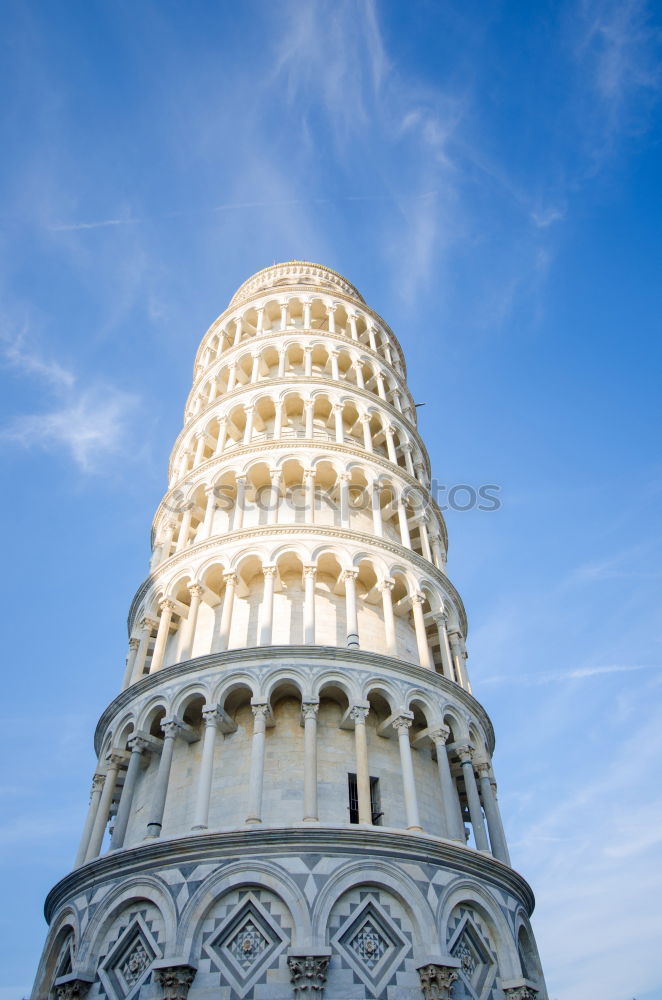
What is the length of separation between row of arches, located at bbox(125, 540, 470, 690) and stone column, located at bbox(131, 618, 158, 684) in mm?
31

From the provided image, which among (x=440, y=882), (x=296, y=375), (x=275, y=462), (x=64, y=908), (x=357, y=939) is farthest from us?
(x=296, y=375)

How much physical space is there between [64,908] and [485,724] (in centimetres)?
1212

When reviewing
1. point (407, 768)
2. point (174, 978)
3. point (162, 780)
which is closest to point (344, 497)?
point (407, 768)

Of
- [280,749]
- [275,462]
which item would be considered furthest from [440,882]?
[275,462]

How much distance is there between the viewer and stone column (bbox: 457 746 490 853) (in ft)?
63.9

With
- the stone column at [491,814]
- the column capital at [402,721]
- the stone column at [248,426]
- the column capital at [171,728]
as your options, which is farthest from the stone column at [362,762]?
the stone column at [248,426]

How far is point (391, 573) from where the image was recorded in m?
23.5

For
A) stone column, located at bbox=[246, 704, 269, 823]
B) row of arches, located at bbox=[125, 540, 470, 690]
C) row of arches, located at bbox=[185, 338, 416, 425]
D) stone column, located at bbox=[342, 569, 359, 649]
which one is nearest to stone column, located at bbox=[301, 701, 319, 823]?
stone column, located at bbox=[246, 704, 269, 823]

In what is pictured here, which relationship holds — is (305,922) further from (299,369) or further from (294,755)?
(299,369)

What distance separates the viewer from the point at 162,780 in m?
18.5

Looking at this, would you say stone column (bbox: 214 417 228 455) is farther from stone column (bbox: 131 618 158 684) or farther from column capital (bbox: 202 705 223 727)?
column capital (bbox: 202 705 223 727)

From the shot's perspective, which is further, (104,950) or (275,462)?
(275,462)

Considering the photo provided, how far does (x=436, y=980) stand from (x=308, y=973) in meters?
2.54

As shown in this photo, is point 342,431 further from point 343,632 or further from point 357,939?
point 357,939
